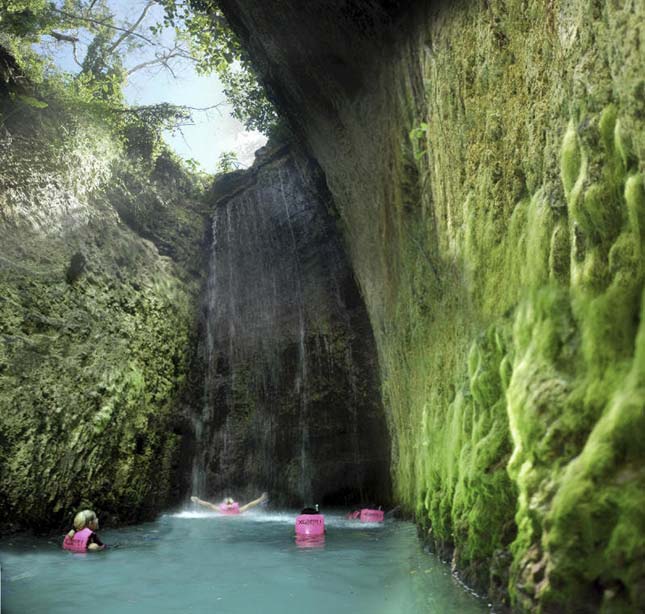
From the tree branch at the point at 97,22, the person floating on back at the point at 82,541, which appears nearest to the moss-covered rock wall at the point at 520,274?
the person floating on back at the point at 82,541

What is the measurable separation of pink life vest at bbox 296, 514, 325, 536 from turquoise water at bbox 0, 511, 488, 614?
0.22m

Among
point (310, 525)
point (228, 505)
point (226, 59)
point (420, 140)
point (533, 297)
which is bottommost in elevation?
point (310, 525)

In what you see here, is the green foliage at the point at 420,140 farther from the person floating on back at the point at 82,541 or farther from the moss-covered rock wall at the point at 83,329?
the person floating on back at the point at 82,541

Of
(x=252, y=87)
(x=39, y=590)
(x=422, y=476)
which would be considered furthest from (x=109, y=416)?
(x=252, y=87)

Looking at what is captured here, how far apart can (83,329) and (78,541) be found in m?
3.97

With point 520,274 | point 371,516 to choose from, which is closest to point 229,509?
point 371,516

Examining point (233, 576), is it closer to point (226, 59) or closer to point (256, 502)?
point (256, 502)

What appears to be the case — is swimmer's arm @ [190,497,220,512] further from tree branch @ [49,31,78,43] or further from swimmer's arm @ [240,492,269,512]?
tree branch @ [49,31,78,43]

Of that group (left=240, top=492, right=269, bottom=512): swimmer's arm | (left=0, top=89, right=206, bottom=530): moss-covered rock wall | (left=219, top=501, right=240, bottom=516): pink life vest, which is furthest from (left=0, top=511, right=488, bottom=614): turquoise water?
(left=240, top=492, right=269, bottom=512): swimmer's arm

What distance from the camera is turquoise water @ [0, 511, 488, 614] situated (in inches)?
186

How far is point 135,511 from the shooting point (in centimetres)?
1033

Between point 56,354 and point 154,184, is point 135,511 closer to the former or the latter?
point 56,354

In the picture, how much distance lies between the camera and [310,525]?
849cm

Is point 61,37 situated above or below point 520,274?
above
